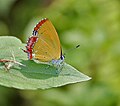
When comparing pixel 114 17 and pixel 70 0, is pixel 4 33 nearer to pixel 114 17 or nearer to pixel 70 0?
pixel 70 0

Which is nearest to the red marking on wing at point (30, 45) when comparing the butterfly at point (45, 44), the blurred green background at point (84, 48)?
the butterfly at point (45, 44)

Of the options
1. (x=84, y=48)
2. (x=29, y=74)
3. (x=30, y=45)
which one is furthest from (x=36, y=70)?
(x=84, y=48)

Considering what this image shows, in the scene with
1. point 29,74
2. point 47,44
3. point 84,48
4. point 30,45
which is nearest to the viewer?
point 29,74

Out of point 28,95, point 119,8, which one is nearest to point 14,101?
point 28,95

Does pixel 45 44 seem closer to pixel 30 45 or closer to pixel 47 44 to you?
pixel 47 44

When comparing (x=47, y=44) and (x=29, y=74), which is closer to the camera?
(x=29, y=74)

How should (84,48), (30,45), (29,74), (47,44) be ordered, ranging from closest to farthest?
1. (29,74)
2. (30,45)
3. (47,44)
4. (84,48)
